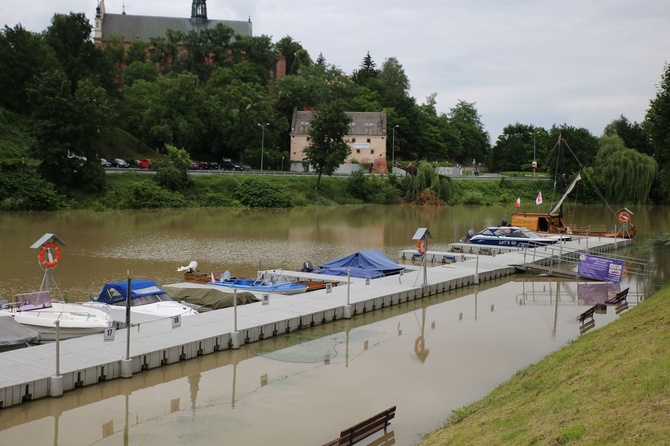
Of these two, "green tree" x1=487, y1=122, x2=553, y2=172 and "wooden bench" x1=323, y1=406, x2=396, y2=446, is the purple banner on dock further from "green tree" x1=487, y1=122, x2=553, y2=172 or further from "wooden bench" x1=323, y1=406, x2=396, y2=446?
"green tree" x1=487, y1=122, x2=553, y2=172

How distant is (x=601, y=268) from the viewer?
3662 cm

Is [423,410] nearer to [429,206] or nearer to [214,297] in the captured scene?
[214,297]

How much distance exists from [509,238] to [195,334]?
106 feet

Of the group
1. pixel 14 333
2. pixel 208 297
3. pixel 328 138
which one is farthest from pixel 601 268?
pixel 328 138

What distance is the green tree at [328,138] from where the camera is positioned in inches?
3460

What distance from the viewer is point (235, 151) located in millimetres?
99688

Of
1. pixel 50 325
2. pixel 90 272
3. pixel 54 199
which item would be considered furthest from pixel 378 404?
pixel 54 199

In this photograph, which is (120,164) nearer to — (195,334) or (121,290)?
Result: (121,290)

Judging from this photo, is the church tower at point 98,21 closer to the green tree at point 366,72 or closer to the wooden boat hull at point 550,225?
the green tree at point 366,72

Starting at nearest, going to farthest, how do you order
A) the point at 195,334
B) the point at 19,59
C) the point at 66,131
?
the point at 195,334 < the point at 66,131 < the point at 19,59

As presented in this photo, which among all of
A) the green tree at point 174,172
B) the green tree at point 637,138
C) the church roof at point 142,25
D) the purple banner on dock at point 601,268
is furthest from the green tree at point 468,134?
the purple banner on dock at point 601,268

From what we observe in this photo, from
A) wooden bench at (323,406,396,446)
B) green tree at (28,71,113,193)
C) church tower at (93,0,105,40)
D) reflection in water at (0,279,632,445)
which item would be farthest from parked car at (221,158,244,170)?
wooden bench at (323,406,396,446)

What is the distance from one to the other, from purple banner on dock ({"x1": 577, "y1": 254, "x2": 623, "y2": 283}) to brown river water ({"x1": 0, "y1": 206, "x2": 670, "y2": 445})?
0.68 metres

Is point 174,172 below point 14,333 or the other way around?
the other way around
